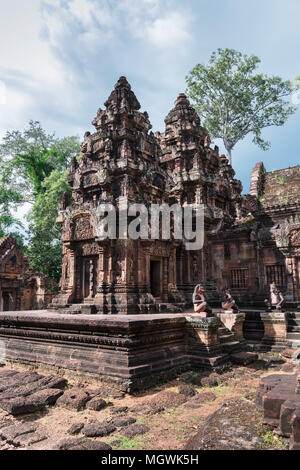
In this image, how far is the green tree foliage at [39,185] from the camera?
2391 centimetres

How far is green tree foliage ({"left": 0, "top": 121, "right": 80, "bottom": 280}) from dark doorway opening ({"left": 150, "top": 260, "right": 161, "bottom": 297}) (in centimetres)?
1353

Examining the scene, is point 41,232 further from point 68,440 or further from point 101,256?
point 68,440

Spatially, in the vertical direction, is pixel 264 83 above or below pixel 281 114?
above

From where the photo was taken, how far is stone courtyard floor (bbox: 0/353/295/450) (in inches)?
153

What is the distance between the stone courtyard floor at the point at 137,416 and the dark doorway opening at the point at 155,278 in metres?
4.78

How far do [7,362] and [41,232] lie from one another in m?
Result: 15.3

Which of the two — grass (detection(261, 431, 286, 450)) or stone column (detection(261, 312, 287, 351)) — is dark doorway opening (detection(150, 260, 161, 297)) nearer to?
stone column (detection(261, 312, 287, 351))

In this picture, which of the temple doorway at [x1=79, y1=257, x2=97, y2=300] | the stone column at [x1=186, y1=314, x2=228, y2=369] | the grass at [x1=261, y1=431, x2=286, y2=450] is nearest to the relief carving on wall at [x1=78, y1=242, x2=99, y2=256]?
the temple doorway at [x1=79, y1=257, x2=97, y2=300]

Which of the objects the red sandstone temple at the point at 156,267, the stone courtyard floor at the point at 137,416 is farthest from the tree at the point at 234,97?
the stone courtyard floor at the point at 137,416

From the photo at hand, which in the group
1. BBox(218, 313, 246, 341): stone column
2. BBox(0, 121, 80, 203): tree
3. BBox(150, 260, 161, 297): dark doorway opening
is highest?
BBox(0, 121, 80, 203): tree

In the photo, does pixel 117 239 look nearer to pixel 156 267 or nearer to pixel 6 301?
pixel 156 267
